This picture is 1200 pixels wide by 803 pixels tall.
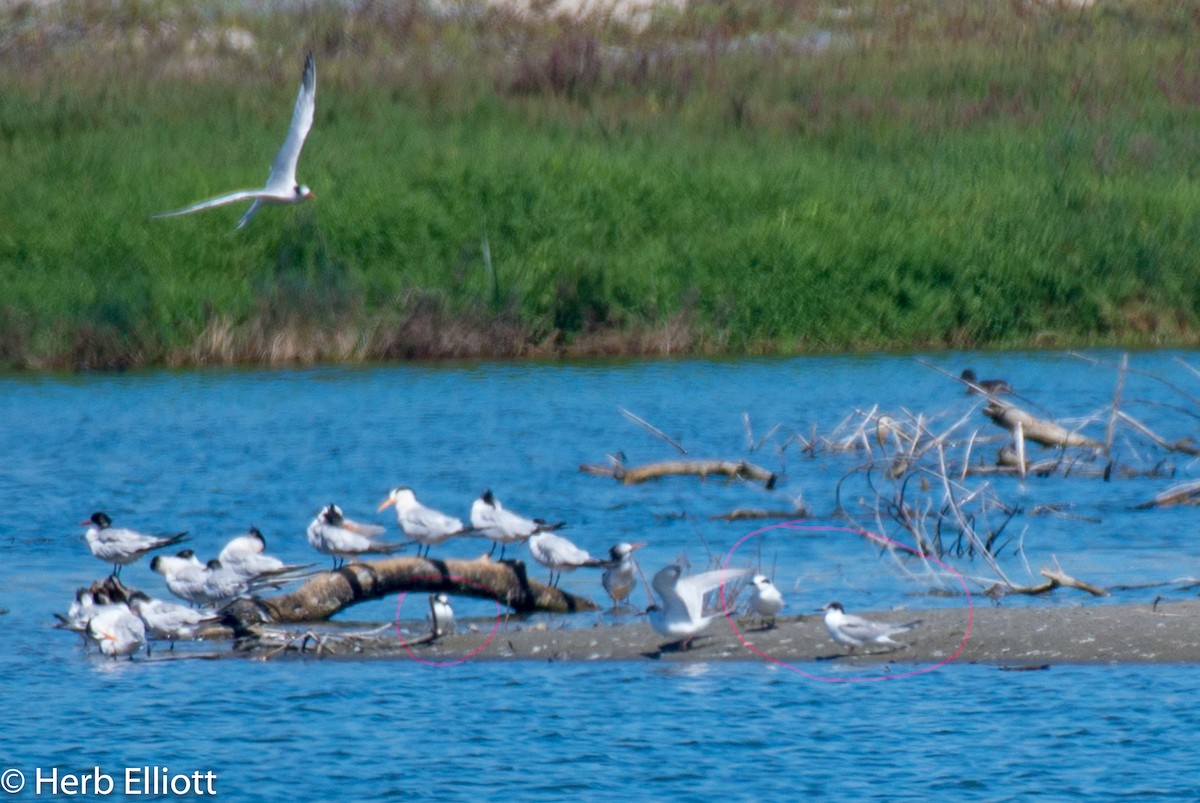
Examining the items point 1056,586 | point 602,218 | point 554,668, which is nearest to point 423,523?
point 554,668

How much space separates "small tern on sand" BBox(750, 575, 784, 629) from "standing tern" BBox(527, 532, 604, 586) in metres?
1.33

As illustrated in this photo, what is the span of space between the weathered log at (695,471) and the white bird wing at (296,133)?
4347mm

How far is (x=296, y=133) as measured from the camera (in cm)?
1349

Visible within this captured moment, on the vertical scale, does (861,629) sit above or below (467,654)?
above

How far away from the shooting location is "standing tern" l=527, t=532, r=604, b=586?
12.0 metres

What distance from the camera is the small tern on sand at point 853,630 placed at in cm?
1041

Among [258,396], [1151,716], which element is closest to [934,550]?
[1151,716]

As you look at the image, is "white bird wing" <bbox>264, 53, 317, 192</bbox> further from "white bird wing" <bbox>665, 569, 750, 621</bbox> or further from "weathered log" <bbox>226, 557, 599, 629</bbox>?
"white bird wing" <bbox>665, 569, 750, 621</bbox>

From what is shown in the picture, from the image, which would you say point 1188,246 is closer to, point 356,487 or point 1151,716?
point 356,487

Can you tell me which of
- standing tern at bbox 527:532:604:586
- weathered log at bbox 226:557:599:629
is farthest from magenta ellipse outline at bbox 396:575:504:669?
standing tern at bbox 527:532:604:586

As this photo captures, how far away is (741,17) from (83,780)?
3384 cm

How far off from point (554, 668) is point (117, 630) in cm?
238

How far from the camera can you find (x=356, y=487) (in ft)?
60.4

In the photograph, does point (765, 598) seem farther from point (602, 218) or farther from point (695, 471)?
point (602, 218)
